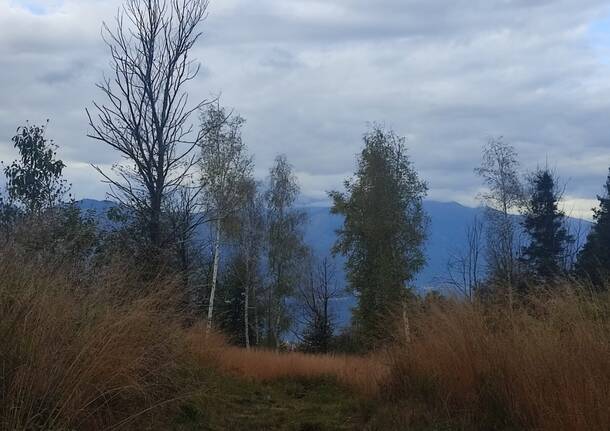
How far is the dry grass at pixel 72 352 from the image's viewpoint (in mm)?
5332

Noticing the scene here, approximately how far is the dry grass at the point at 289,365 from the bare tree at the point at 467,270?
182 centimetres

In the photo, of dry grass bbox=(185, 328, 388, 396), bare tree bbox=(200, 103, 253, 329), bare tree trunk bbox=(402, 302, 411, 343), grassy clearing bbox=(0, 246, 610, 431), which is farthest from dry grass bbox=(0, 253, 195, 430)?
bare tree bbox=(200, 103, 253, 329)

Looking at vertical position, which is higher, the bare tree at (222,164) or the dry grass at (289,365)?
the bare tree at (222,164)

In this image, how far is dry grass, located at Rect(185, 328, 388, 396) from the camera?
11.5 metres

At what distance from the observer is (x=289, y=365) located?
1861 centimetres

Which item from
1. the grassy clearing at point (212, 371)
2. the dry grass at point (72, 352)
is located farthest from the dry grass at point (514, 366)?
the dry grass at point (72, 352)

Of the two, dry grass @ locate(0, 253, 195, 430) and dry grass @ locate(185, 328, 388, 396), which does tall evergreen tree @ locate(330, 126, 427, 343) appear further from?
dry grass @ locate(0, 253, 195, 430)

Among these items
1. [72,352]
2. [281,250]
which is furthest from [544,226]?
[72,352]

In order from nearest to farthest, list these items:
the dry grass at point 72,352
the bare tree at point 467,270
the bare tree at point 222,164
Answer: the dry grass at point 72,352, the bare tree at point 467,270, the bare tree at point 222,164

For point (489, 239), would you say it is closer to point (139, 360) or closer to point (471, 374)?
point (471, 374)

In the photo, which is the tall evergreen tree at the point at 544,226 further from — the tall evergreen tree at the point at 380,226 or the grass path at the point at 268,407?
the grass path at the point at 268,407

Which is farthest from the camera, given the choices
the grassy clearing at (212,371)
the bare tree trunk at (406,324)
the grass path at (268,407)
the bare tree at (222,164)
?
the bare tree at (222,164)

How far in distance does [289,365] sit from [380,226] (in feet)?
55.1

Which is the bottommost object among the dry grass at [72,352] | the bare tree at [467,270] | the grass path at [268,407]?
the grass path at [268,407]
